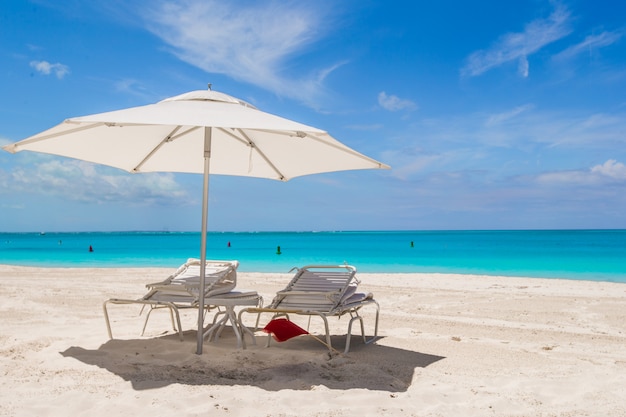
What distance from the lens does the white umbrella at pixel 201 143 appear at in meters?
3.84

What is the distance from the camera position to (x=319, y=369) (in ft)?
13.3

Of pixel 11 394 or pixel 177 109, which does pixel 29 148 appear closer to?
pixel 177 109

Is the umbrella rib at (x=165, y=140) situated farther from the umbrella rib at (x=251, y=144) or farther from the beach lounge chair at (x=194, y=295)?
the beach lounge chair at (x=194, y=295)

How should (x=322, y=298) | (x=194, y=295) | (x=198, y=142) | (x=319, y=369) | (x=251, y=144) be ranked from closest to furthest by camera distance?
(x=319, y=369), (x=194, y=295), (x=322, y=298), (x=251, y=144), (x=198, y=142)

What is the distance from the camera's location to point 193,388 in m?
3.51

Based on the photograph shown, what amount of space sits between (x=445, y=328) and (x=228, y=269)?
9.04ft

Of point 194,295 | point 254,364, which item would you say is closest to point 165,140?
point 194,295

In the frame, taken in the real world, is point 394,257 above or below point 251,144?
below

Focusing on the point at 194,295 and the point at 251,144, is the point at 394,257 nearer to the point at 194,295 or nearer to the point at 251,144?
the point at 251,144

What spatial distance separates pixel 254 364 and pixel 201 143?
Result: 2357mm

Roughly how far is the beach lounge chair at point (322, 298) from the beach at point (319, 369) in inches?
13.3

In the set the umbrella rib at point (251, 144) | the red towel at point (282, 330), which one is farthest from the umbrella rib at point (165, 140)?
the red towel at point (282, 330)

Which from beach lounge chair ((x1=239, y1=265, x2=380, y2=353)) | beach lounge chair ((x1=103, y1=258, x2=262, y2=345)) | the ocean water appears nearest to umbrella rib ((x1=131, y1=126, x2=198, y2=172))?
beach lounge chair ((x1=103, y1=258, x2=262, y2=345))

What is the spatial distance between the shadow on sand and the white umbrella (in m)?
0.36
